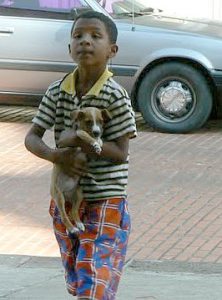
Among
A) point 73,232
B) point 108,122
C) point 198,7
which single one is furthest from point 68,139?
point 198,7

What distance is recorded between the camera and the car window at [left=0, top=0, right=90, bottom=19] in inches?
438

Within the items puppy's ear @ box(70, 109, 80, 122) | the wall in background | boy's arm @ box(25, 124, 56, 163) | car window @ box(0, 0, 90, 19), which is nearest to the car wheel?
car window @ box(0, 0, 90, 19)

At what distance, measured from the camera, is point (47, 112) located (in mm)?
4312

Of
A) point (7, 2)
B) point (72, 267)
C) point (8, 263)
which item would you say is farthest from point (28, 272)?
point (7, 2)

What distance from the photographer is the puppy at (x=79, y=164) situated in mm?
4027

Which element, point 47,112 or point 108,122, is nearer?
point 108,122

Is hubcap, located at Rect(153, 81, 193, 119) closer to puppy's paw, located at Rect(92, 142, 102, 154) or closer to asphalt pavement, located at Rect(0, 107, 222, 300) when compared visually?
asphalt pavement, located at Rect(0, 107, 222, 300)

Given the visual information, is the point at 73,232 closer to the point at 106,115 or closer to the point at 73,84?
the point at 106,115

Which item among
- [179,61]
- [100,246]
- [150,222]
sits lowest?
[150,222]

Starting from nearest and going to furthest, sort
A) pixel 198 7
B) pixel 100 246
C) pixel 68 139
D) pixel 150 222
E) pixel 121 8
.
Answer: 1. pixel 68 139
2. pixel 100 246
3. pixel 150 222
4. pixel 121 8
5. pixel 198 7

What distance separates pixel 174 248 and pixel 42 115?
273cm

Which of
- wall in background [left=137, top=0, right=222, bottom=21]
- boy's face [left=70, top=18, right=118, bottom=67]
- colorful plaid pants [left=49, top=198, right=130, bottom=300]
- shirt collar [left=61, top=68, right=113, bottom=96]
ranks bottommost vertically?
wall in background [left=137, top=0, right=222, bottom=21]

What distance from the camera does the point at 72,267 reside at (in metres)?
4.39

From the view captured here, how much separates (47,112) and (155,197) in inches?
158
